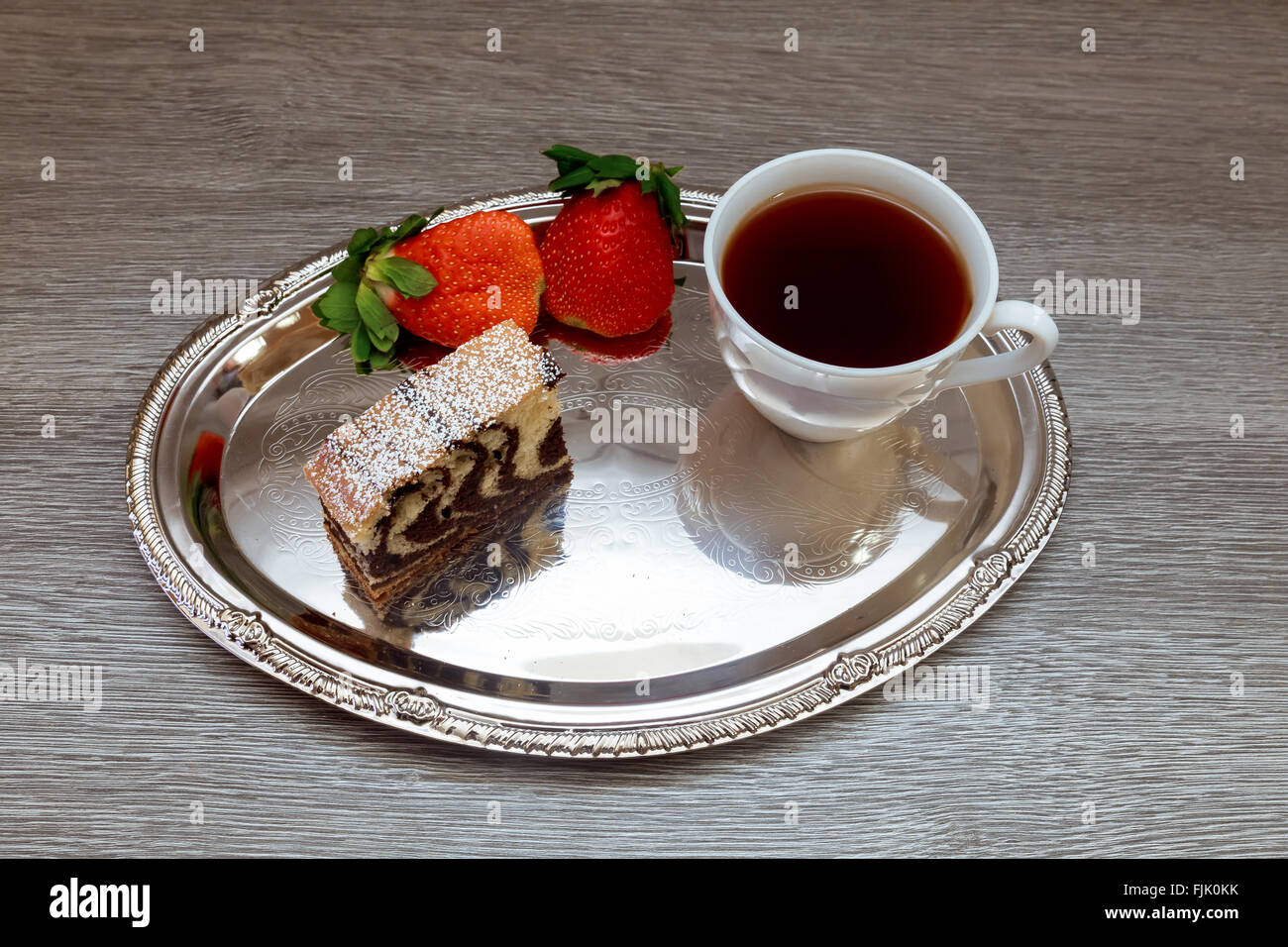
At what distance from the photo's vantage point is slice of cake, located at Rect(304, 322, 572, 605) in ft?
4.06

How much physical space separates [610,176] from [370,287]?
358mm

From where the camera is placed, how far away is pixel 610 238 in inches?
54.1

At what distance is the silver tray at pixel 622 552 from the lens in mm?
1225

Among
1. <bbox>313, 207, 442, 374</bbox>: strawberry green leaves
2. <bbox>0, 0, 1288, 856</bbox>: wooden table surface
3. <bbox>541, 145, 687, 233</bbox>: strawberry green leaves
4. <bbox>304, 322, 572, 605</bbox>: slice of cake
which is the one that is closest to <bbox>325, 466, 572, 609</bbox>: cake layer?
<bbox>304, 322, 572, 605</bbox>: slice of cake

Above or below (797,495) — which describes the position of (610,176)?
above

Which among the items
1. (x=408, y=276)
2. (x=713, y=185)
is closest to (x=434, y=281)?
(x=408, y=276)

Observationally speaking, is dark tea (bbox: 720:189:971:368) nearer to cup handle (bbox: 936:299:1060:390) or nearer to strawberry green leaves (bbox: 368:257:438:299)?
cup handle (bbox: 936:299:1060:390)

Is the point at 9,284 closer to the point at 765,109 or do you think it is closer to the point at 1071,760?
the point at 765,109

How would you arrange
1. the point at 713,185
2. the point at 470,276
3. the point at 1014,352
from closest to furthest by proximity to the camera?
the point at 1014,352 → the point at 470,276 → the point at 713,185

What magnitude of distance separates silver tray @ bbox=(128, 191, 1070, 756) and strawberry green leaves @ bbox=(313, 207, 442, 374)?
2.5 inches

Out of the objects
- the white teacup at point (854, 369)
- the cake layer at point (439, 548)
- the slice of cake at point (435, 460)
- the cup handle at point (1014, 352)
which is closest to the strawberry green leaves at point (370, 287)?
the slice of cake at point (435, 460)

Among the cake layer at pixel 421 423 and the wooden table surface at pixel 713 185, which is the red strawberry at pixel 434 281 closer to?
the cake layer at pixel 421 423

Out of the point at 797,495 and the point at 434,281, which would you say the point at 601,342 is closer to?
the point at 434,281

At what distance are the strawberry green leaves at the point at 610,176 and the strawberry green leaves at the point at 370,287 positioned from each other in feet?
0.67
